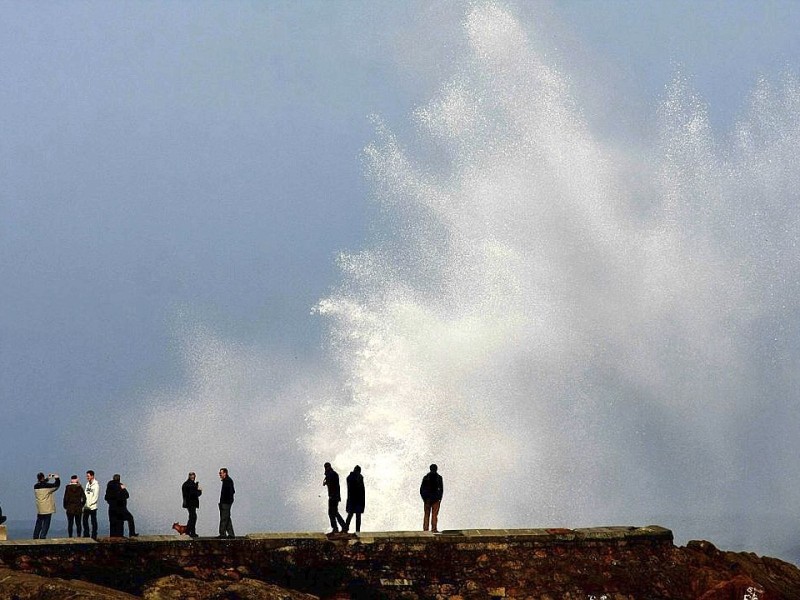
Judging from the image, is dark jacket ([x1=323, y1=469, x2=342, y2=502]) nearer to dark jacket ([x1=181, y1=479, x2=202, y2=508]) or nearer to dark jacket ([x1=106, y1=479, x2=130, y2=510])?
dark jacket ([x1=181, y1=479, x2=202, y2=508])

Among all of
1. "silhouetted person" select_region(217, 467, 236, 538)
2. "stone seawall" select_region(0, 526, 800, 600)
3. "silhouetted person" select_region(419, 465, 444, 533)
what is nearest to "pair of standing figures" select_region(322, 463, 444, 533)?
"silhouetted person" select_region(419, 465, 444, 533)

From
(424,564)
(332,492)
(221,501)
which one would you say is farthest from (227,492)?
(424,564)

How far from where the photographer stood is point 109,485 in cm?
2198

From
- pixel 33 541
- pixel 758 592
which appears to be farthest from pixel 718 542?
pixel 33 541

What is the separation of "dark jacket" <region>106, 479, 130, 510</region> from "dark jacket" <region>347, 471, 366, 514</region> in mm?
5196

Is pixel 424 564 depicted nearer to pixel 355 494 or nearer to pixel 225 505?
pixel 355 494

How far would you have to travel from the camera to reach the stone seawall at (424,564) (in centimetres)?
2022

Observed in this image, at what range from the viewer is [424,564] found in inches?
872

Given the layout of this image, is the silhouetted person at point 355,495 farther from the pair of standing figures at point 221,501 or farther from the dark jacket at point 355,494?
the pair of standing figures at point 221,501

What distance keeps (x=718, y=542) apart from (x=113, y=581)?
130811 millimetres

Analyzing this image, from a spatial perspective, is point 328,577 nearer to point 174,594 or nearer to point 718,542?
point 174,594

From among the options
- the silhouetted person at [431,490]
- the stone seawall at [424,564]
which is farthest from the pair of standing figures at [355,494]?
the stone seawall at [424,564]

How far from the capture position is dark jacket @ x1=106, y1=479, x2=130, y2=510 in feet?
71.8

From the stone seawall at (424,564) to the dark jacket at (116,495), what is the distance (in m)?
1.55
